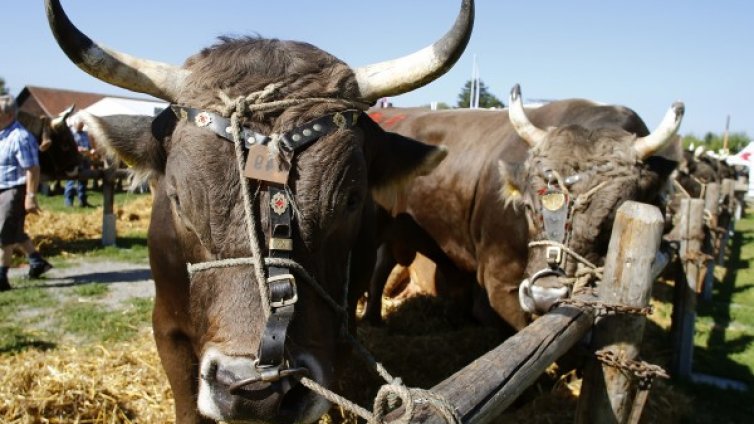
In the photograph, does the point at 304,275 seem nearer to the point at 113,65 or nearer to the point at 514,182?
the point at 113,65

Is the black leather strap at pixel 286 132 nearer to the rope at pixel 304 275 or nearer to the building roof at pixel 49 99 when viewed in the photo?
the rope at pixel 304 275

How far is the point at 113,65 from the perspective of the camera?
7.55 feet

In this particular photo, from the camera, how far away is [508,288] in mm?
4621

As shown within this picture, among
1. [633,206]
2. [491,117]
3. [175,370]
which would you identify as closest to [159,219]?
[175,370]

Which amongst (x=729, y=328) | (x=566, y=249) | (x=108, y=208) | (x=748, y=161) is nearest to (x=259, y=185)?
(x=566, y=249)

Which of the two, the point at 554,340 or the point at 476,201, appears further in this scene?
the point at 476,201

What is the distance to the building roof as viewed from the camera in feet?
133

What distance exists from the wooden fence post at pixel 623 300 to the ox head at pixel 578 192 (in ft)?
2.29

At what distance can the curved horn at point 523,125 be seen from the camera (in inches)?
165

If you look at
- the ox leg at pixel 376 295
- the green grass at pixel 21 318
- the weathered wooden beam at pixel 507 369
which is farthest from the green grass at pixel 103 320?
the weathered wooden beam at pixel 507 369

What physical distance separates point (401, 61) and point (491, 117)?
3620mm

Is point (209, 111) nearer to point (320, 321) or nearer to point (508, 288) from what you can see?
point (320, 321)

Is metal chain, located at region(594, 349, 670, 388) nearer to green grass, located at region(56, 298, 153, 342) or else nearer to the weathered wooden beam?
the weathered wooden beam

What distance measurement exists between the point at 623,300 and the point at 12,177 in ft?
22.6
